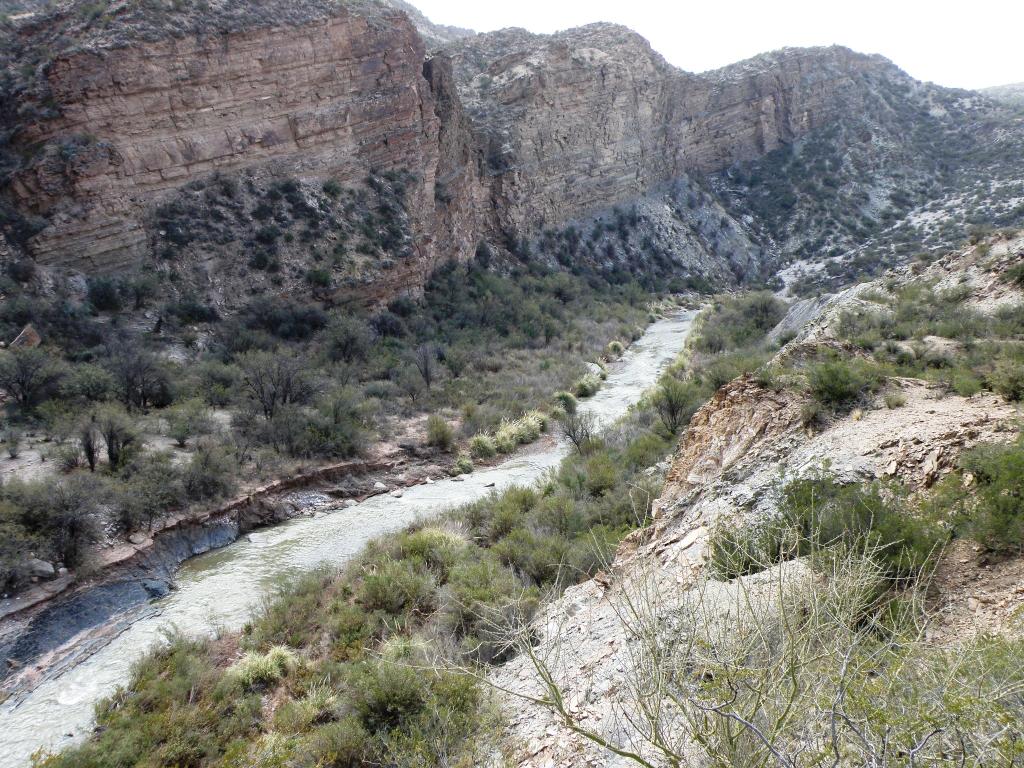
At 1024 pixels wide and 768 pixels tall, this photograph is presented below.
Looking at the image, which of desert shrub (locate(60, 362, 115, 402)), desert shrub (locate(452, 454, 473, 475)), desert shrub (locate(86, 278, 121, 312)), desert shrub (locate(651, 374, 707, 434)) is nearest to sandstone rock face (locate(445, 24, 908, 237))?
desert shrub (locate(86, 278, 121, 312))

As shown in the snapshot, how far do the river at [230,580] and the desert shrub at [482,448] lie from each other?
68 cm

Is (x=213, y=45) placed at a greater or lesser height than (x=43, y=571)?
greater

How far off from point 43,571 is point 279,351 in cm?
1137

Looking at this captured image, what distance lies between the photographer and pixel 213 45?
75.4 ft

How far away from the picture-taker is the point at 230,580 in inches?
409

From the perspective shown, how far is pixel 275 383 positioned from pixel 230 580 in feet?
23.1

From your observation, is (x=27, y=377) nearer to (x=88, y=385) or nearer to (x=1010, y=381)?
(x=88, y=385)

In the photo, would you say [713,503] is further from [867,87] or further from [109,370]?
[867,87]

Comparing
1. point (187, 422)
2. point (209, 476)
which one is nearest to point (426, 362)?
point (187, 422)

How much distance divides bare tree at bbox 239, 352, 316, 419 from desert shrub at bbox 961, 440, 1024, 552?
14978mm

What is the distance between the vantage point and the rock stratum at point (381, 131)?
811 inches

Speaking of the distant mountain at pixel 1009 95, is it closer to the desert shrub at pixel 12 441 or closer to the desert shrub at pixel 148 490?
the desert shrub at pixel 148 490

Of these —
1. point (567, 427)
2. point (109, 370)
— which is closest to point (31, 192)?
point (109, 370)

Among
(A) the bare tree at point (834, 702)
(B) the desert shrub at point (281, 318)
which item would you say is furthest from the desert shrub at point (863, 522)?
(B) the desert shrub at point (281, 318)
